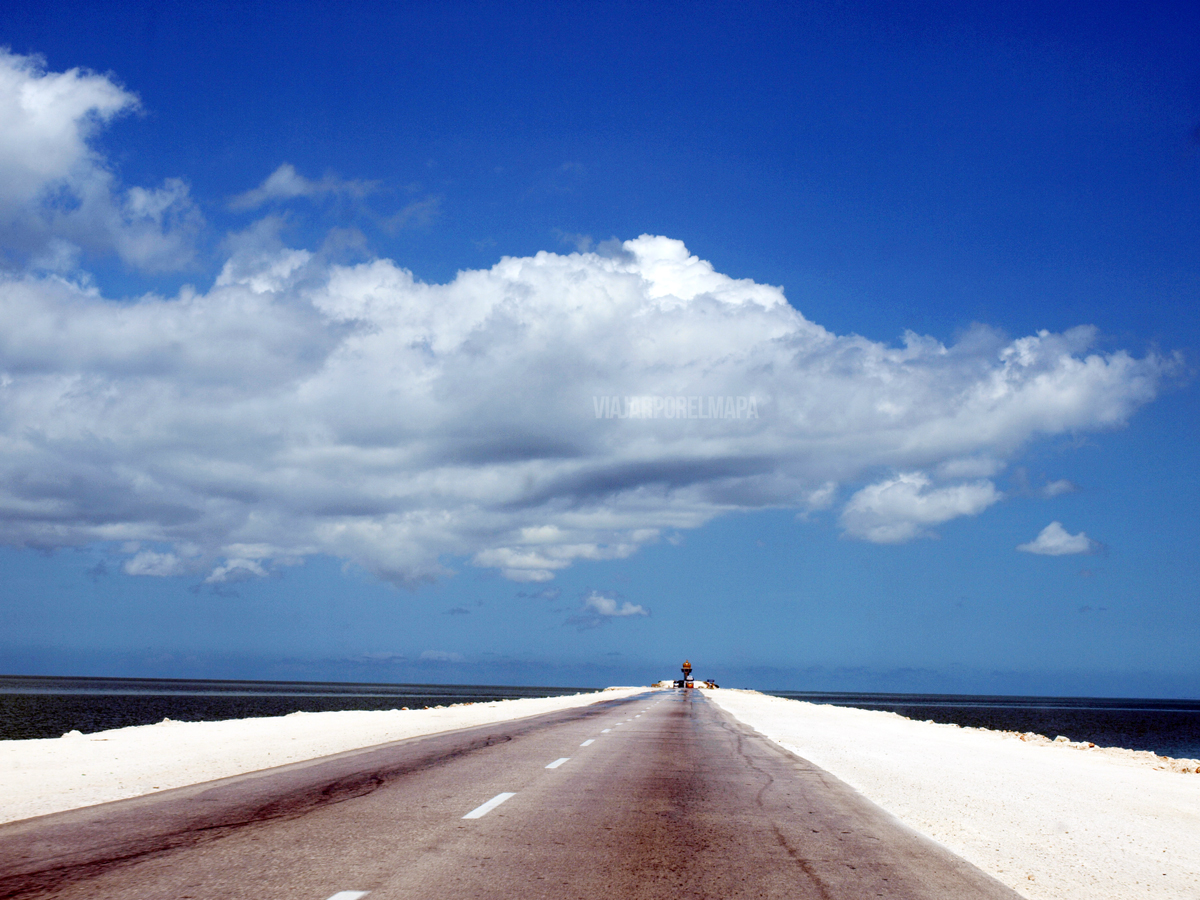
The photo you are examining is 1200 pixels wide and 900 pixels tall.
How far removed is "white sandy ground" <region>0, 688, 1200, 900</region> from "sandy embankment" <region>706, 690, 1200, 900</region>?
1.2 inches

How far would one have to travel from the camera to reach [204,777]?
1362 centimetres

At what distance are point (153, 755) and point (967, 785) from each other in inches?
587

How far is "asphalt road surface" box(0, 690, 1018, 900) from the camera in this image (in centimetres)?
654

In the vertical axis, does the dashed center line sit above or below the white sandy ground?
above

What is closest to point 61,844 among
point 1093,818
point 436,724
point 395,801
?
point 395,801

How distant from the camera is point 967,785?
14.9 metres

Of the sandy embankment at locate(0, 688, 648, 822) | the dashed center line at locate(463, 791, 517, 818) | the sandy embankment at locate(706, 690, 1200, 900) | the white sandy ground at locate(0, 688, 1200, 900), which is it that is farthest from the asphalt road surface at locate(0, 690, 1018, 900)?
the sandy embankment at locate(0, 688, 648, 822)

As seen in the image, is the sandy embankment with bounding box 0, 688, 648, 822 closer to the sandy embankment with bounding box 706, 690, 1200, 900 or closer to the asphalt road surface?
the asphalt road surface

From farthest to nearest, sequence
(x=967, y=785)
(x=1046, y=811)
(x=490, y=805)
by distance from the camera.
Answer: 1. (x=967, y=785)
2. (x=1046, y=811)
3. (x=490, y=805)

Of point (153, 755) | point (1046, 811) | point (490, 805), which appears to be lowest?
point (153, 755)

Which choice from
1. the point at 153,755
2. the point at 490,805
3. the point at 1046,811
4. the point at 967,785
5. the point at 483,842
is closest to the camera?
the point at 483,842

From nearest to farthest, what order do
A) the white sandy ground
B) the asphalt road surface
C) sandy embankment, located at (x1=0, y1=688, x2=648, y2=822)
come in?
the asphalt road surface
the white sandy ground
sandy embankment, located at (x1=0, y1=688, x2=648, y2=822)

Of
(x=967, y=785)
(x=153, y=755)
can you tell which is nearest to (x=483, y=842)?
(x=967, y=785)

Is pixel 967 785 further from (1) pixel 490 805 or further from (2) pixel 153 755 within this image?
(2) pixel 153 755
